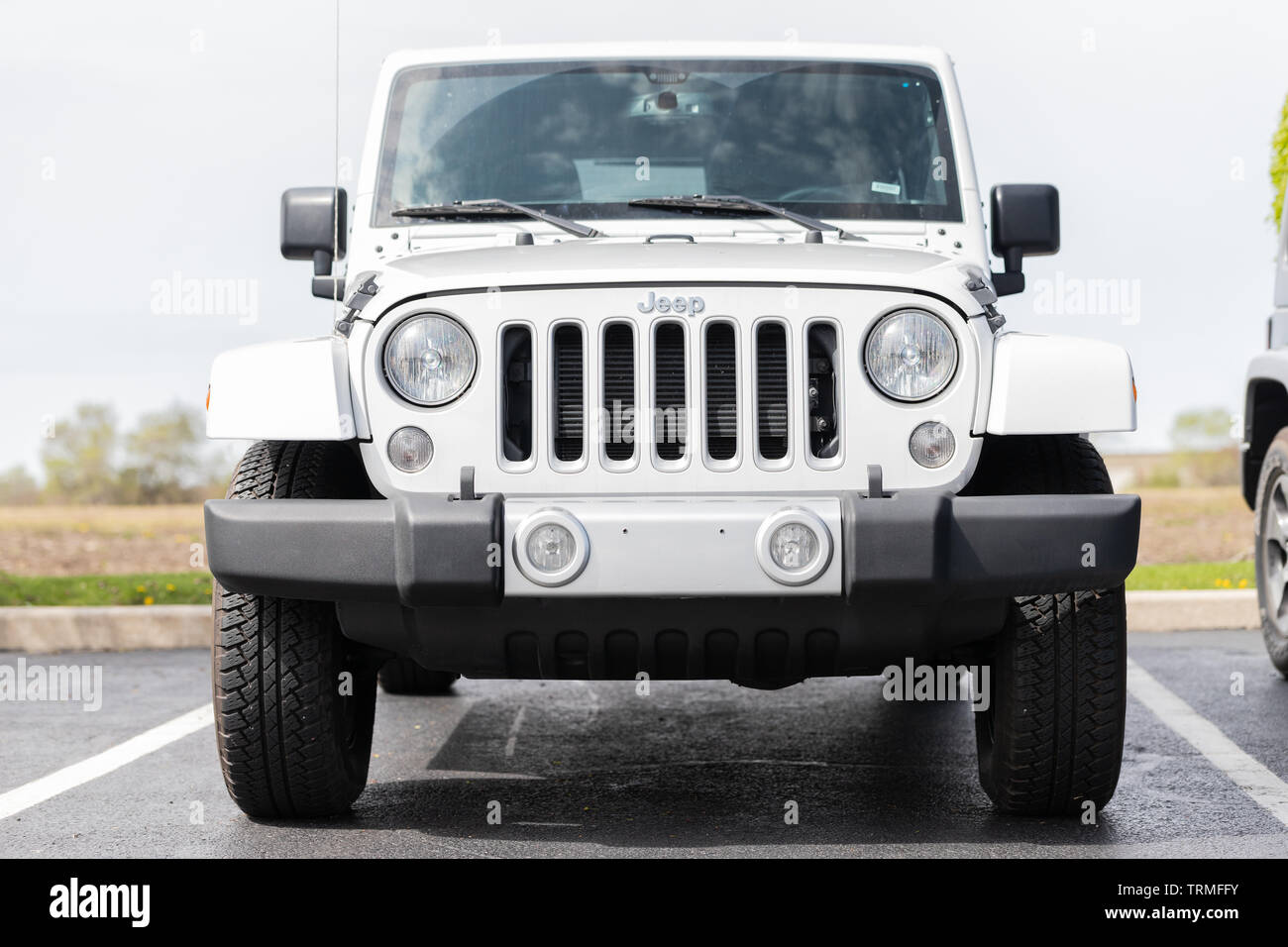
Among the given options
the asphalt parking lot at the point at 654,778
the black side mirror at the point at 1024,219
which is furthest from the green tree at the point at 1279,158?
the black side mirror at the point at 1024,219

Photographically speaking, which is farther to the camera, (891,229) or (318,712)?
(891,229)

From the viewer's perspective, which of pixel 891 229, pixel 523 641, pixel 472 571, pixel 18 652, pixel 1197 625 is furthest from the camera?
pixel 1197 625

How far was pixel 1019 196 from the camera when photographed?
511 cm

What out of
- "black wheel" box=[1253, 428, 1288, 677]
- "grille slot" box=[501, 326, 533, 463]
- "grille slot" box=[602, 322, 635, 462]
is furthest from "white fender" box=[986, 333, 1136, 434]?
"black wheel" box=[1253, 428, 1288, 677]

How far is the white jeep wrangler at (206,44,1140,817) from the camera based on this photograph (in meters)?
3.62

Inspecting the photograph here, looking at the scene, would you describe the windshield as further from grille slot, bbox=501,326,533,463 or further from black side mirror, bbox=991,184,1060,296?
grille slot, bbox=501,326,533,463

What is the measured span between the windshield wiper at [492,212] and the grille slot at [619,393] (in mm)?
863

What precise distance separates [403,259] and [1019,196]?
82.6 inches

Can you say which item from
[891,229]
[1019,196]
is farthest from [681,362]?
[1019,196]

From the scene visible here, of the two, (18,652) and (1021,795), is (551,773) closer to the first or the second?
(1021,795)

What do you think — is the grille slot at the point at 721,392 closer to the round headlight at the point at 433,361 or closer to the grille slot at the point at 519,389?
the grille slot at the point at 519,389

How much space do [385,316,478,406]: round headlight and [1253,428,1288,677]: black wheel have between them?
4.32 m

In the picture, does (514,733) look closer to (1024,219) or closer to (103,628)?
(1024,219)

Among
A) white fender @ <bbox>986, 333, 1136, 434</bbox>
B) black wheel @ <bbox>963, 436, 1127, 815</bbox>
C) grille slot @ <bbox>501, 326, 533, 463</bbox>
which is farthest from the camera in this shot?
black wheel @ <bbox>963, 436, 1127, 815</bbox>
